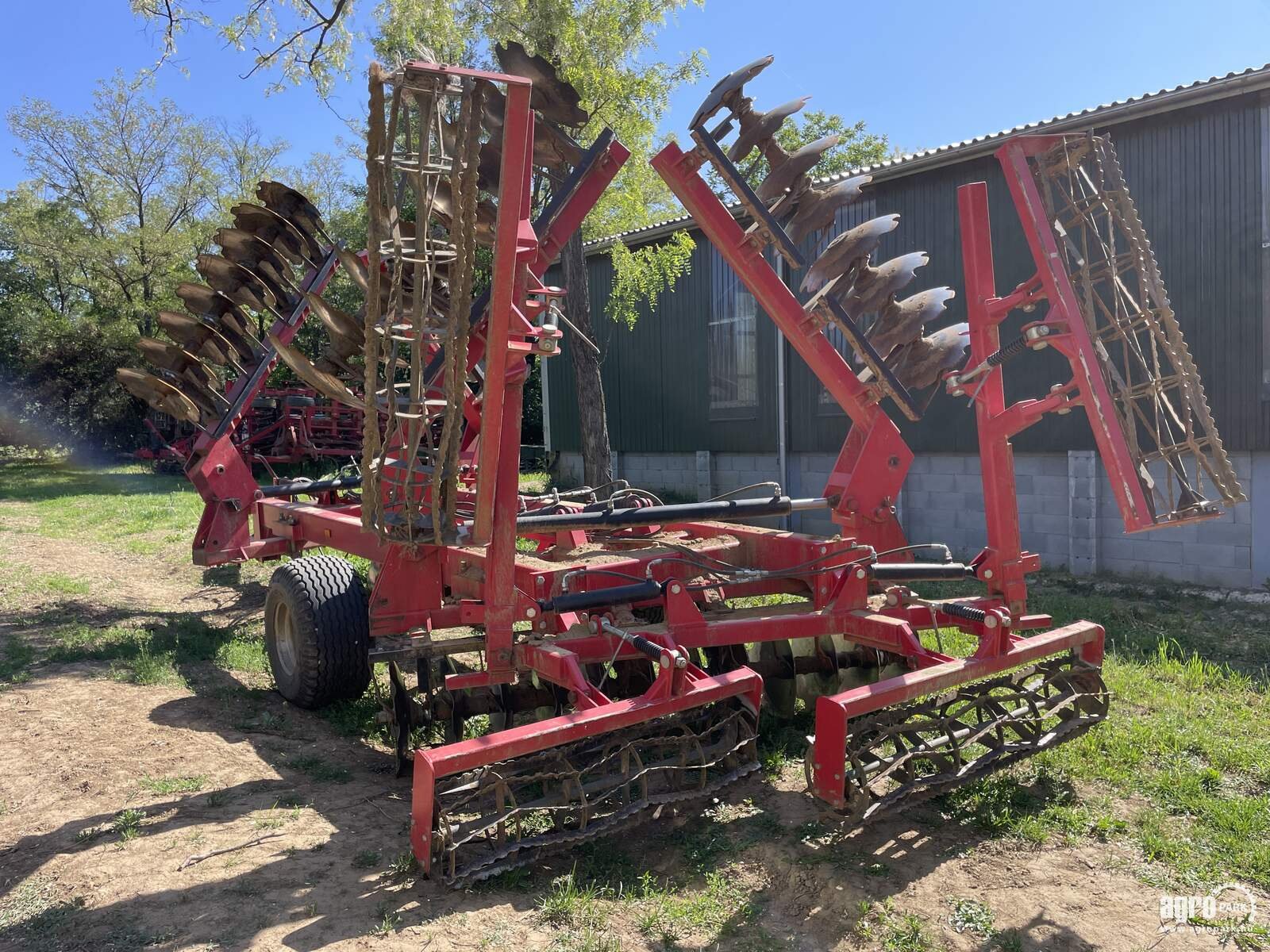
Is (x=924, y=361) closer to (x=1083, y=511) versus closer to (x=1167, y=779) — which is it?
(x=1167, y=779)

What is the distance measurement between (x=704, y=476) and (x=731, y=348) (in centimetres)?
189

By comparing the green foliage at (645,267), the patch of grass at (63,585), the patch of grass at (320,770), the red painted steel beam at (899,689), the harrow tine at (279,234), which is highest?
the green foliage at (645,267)

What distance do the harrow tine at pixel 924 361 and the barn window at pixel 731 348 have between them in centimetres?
805

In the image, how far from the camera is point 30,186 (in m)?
30.9

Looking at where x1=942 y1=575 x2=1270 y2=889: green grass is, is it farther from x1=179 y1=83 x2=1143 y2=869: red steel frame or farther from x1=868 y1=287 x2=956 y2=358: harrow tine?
x1=868 y1=287 x2=956 y2=358: harrow tine

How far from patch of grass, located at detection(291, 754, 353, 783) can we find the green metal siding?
7802 mm

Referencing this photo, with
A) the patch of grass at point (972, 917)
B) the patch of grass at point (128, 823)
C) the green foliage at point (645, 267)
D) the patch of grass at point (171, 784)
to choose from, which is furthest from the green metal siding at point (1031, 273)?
the patch of grass at point (128, 823)

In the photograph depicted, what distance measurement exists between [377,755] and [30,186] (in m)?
34.5

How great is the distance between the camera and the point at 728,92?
397 cm

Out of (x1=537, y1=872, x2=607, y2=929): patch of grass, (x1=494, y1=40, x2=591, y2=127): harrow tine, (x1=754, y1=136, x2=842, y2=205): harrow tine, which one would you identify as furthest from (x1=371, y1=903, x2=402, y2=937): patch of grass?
(x1=494, y1=40, x2=591, y2=127): harrow tine

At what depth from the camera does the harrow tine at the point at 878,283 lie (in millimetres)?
4148

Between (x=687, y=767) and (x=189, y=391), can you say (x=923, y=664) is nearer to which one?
(x=687, y=767)

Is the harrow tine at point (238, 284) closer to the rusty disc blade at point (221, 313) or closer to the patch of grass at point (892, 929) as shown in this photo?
the rusty disc blade at point (221, 313)

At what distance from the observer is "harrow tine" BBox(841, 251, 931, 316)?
13.6 feet
